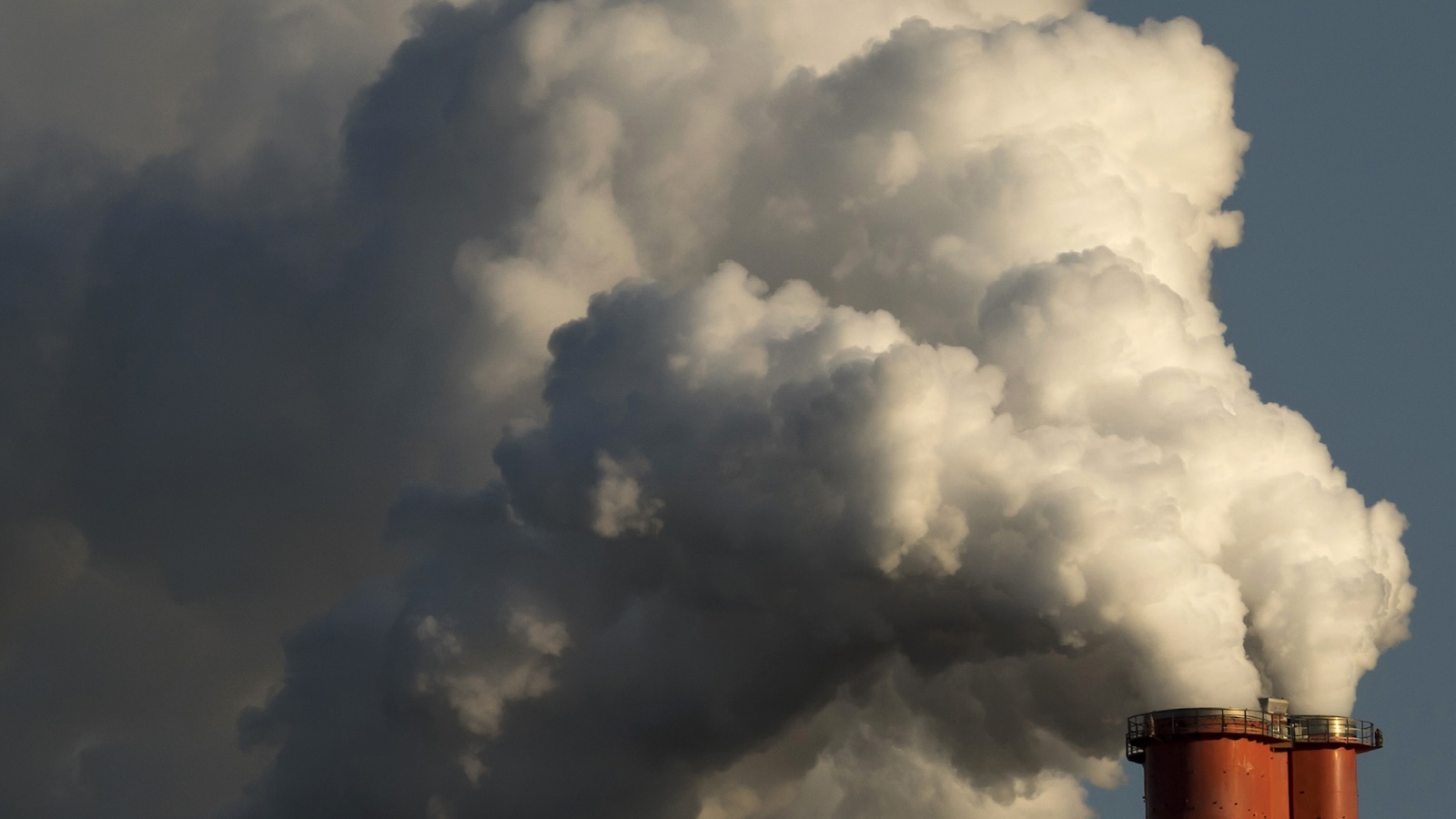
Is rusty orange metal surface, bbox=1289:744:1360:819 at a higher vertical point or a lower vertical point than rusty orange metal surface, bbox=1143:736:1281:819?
higher

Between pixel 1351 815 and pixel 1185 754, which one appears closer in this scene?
pixel 1185 754

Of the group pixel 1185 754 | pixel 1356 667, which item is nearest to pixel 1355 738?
pixel 1356 667

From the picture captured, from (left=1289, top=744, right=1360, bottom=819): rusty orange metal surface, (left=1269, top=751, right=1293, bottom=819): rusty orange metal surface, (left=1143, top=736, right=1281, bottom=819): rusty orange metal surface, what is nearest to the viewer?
(left=1143, top=736, right=1281, bottom=819): rusty orange metal surface

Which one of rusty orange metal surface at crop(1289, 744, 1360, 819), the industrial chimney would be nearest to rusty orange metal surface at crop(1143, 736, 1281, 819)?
the industrial chimney

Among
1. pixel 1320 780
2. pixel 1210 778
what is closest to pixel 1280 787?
pixel 1320 780

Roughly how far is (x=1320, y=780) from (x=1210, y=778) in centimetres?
814

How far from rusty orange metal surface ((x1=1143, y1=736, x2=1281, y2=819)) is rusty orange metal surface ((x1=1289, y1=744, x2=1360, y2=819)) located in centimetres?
502

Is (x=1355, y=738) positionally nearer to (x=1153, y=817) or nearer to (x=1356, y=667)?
(x=1356, y=667)

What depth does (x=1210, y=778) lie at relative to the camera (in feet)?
323

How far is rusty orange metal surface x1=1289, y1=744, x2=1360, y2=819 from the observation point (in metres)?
104

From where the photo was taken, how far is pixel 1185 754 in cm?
9875

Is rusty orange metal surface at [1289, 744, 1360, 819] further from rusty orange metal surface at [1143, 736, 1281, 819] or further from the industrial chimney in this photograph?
rusty orange metal surface at [1143, 736, 1281, 819]

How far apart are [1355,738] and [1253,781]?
775cm

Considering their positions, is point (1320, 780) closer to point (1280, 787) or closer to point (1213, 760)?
point (1280, 787)
